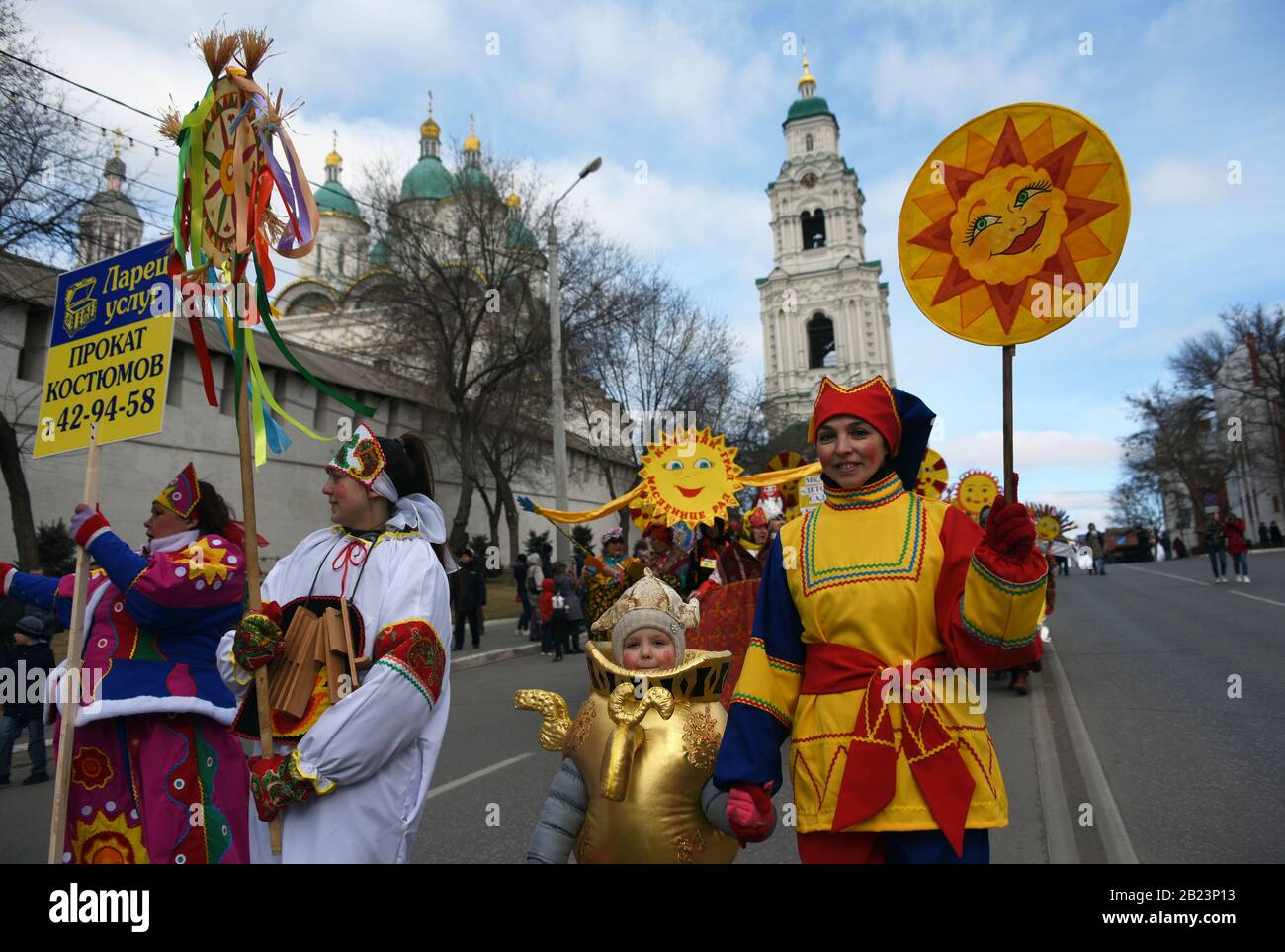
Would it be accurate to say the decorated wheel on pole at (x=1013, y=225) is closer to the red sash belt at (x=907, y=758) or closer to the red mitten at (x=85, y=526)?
the red sash belt at (x=907, y=758)

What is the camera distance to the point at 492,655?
51.1ft

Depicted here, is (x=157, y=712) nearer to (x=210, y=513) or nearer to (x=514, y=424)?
(x=210, y=513)

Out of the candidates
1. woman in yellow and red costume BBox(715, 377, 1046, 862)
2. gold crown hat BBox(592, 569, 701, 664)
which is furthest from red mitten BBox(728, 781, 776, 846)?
gold crown hat BBox(592, 569, 701, 664)

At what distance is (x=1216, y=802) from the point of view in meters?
4.92

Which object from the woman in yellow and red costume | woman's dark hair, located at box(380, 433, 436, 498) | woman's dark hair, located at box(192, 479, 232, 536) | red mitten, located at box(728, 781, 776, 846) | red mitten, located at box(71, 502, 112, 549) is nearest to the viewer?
the woman in yellow and red costume

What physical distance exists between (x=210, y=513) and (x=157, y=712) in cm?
86

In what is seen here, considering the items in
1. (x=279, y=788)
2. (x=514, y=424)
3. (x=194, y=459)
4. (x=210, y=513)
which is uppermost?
(x=514, y=424)

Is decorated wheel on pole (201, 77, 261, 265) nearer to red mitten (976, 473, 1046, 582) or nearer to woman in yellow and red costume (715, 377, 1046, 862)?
woman in yellow and red costume (715, 377, 1046, 862)

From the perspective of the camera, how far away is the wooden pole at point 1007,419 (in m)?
2.31

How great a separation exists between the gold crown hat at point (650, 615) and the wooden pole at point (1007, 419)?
1256 millimetres

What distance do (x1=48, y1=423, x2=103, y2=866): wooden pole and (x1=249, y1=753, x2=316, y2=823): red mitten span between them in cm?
113

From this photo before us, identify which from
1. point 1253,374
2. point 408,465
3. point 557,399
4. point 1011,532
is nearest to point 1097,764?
point 1011,532

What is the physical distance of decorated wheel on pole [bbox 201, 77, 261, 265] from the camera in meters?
3.01

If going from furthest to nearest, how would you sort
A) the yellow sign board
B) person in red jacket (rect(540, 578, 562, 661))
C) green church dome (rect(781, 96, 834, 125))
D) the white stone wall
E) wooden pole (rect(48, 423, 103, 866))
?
green church dome (rect(781, 96, 834, 125)), the white stone wall, person in red jacket (rect(540, 578, 562, 661)), the yellow sign board, wooden pole (rect(48, 423, 103, 866))
